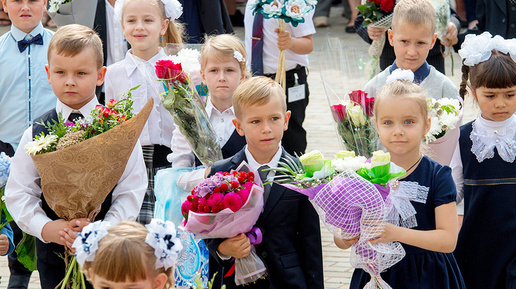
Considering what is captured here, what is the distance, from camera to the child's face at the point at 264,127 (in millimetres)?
3988

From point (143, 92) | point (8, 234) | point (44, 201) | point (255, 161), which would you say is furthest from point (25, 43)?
point (255, 161)

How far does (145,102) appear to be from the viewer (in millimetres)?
5273

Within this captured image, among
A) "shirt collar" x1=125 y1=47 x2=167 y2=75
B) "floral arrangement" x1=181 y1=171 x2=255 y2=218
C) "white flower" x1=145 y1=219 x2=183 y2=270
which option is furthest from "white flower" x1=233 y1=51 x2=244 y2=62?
"white flower" x1=145 y1=219 x2=183 y2=270

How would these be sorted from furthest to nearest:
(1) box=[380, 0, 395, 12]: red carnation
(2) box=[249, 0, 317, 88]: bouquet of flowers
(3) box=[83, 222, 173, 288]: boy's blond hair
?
(1) box=[380, 0, 395, 12]: red carnation < (2) box=[249, 0, 317, 88]: bouquet of flowers < (3) box=[83, 222, 173, 288]: boy's blond hair

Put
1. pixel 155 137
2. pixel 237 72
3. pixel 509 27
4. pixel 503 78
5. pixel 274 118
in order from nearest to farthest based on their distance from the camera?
pixel 274 118 → pixel 503 78 → pixel 237 72 → pixel 155 137 → pixel 509 27

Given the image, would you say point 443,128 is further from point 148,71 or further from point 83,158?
point 83,158

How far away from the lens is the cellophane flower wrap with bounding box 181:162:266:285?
3.54 m

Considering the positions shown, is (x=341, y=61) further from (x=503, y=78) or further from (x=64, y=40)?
(x=64, y=40)

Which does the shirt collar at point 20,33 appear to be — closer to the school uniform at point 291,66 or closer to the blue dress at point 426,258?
the school uniform at point 291,66

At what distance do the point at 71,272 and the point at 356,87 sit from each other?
2272 mm

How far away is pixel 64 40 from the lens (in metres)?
4.20

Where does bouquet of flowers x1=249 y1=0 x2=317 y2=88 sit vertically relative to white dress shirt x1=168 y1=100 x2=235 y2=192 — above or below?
above

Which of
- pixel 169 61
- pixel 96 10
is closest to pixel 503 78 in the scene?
pixel 169 61

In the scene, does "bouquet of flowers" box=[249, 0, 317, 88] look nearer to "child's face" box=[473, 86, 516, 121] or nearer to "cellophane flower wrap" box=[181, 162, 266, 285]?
"child's face" box=[473, 86, 516, 121]
